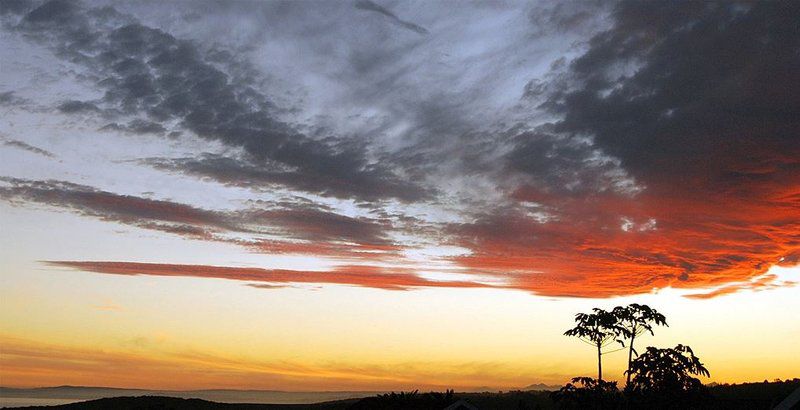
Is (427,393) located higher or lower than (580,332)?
lower

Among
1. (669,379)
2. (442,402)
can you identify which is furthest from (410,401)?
(669,379)

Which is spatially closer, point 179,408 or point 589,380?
point 589,380

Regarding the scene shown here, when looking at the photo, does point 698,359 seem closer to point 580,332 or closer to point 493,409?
point 580,332

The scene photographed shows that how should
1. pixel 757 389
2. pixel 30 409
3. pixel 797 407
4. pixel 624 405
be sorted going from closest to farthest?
1. pixel 797 407
2. pixel 624 405
3. pixel 757 389
4. pixel 30 409

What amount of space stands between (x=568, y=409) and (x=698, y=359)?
610 cm

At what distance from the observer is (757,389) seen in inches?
2525

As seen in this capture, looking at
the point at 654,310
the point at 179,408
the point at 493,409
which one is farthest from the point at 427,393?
the point at 179,408

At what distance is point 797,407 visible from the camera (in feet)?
101

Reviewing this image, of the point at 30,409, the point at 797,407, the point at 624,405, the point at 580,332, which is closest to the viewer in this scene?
the point at 797,407

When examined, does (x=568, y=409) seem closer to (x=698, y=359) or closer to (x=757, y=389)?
(x=698, y=359)

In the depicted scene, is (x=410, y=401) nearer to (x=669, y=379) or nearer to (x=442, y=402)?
(x=442, y=402)

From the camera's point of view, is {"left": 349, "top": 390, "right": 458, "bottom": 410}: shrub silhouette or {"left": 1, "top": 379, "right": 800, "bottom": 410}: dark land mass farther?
{"left": 349, "top": 390, "right": 458, "bottom": 410}: shrub silhouette

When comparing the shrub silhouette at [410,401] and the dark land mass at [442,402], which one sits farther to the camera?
the shrub silhouette at [410,401]

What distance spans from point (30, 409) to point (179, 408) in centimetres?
1454
